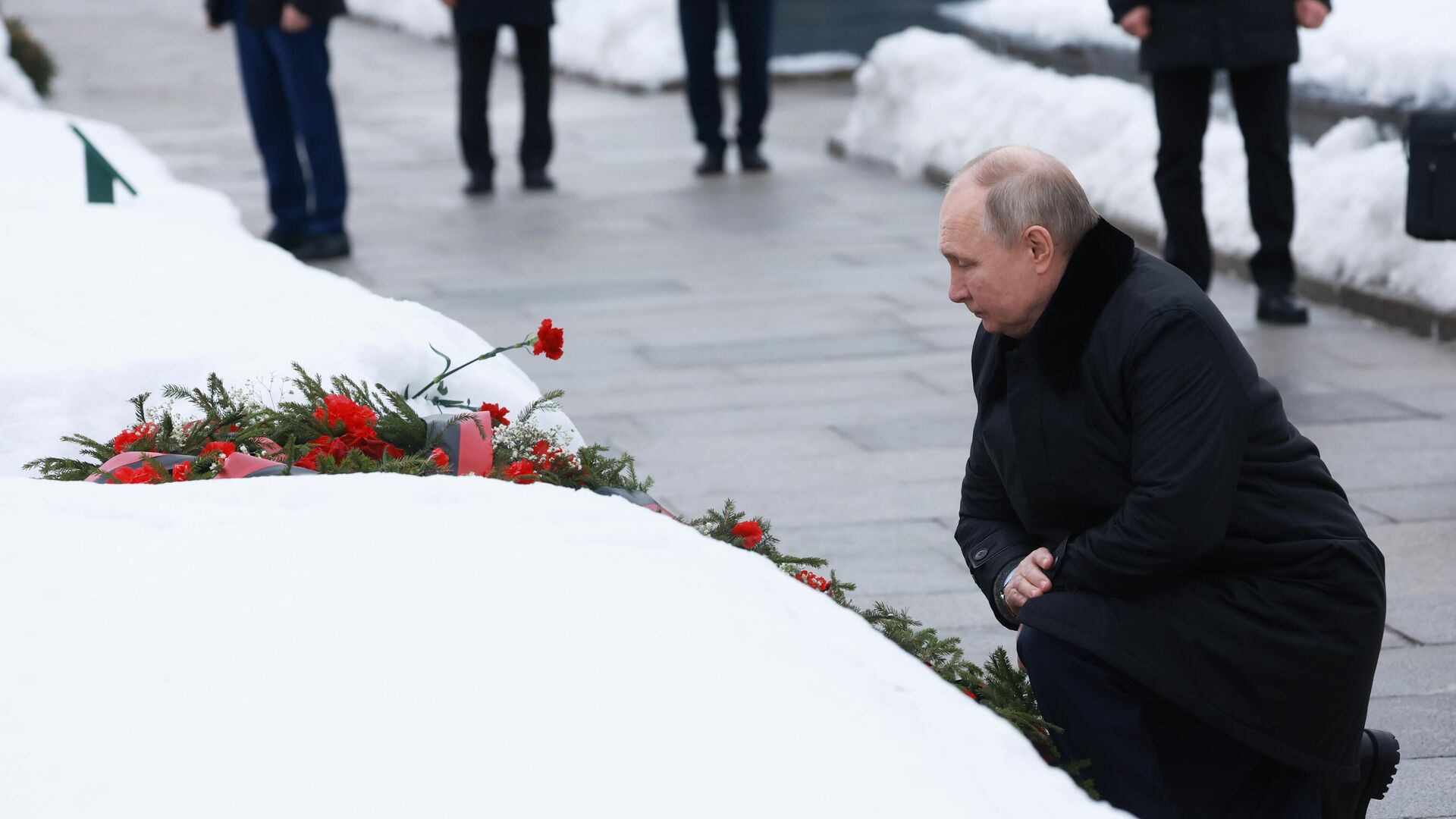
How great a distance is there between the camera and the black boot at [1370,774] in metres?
2.73

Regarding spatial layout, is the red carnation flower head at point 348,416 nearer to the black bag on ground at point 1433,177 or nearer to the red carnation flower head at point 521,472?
the red carnation flower head at point 521,472

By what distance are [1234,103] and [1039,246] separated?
4086 millimetres

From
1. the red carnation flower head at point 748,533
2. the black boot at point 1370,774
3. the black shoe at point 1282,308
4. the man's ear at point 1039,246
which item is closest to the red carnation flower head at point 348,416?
the red carnation flower head at point 748,533

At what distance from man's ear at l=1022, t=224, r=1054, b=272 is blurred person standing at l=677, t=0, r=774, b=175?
26.3 ft

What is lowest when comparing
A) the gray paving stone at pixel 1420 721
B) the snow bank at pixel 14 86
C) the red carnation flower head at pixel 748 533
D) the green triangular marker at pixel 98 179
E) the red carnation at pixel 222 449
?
the snow bank at pixel 14 86

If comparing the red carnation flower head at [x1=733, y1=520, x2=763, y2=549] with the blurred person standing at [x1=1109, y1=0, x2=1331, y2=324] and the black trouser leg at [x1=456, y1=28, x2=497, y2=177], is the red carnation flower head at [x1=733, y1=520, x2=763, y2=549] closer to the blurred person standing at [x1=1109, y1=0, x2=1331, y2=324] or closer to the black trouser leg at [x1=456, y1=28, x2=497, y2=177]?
the blurred person standing at [x1=1109, y1=0, x2=1331, y2=324]

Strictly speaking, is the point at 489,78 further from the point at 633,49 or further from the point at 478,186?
the point at 633,49

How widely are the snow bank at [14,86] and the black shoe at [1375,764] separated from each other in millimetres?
9831

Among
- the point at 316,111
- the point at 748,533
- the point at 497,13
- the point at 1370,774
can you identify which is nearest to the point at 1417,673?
the point at 1370,774

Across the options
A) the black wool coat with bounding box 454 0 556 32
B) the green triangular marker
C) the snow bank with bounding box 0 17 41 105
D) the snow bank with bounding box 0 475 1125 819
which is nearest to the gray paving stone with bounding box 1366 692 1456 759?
the snow bank with bounding box 0 475 1125 819

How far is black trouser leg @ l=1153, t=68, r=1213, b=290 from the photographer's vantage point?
21.0 feet

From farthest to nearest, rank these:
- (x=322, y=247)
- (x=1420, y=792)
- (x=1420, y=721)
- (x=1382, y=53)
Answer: (x=322, y=247)
(x=1382, y=53)
(x=1420, y=721)
(x=1420, y=792)

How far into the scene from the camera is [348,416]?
9.81ft

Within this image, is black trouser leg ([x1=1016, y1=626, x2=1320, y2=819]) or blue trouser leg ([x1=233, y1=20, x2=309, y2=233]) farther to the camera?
blue trouser leg ([x1=233, y1=20, x2=309, y2=233])
